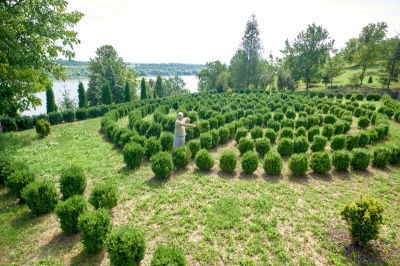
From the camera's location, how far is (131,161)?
369 inches

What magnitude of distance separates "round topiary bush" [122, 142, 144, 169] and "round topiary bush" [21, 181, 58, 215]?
317 centimetres

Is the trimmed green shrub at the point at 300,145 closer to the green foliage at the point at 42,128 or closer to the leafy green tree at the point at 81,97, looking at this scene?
the green foliage at the point at 42,128

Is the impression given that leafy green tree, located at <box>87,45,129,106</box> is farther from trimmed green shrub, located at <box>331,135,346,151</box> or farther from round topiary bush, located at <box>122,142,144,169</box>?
trimmed green shrub, located at <box>331,135,346,151</box>

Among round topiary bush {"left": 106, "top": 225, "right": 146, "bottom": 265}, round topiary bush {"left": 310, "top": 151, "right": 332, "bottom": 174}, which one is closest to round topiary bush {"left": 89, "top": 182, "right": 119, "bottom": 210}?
round topiary bush {"left": 106, "top": 225, "right": 146, "bottom": 265}

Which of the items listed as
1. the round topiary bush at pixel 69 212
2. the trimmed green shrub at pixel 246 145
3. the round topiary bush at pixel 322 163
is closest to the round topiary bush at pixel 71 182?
the round topiary bush at pixel 69 212

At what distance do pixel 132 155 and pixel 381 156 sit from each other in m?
10.2

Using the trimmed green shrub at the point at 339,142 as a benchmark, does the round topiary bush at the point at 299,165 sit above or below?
below

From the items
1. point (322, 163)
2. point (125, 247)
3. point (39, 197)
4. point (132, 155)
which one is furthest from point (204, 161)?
point (39, 197)

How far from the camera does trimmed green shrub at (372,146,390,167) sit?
8953 mm

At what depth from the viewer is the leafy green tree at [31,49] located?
848 centimetres

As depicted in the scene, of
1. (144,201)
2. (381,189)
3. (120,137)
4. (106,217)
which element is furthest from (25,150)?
(381,189)

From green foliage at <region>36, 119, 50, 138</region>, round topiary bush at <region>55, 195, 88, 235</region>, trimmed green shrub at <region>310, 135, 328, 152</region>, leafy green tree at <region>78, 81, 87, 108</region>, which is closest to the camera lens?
round topiary bush at <region>55, 195, 88, 235</region>

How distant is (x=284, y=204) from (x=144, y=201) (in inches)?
168

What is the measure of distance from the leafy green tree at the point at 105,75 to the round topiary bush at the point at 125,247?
128 ft
